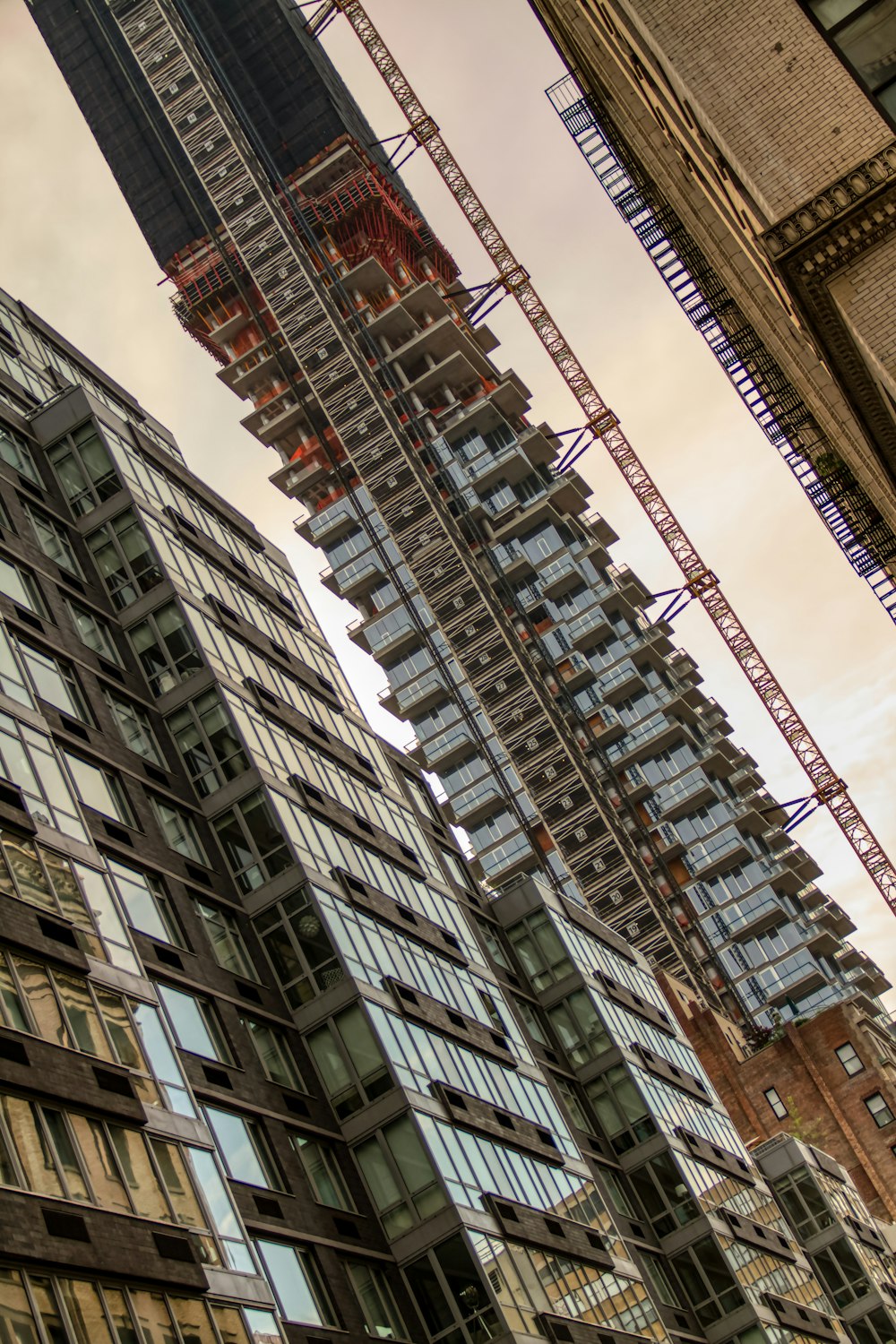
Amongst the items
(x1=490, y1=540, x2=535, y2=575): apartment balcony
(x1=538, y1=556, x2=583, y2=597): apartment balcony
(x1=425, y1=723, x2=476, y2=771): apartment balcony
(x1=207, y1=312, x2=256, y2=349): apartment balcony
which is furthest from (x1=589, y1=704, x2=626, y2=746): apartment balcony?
(x1=207, y1=312, x2=256, y2=349): apartment balcony

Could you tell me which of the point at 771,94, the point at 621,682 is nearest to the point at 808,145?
the point at 771,94

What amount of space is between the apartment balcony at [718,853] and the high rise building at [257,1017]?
65166 millimetres

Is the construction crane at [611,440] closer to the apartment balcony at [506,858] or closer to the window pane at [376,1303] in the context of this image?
the apartment balcony at [506,858]

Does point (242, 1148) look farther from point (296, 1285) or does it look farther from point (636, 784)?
point (636, 784)

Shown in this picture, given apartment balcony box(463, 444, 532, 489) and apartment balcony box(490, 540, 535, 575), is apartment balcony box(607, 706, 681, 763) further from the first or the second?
apartment balcony box(463, 444, 532, 489)

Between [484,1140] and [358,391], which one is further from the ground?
[358,391]

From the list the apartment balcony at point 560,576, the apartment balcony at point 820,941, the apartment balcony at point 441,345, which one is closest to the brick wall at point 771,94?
the apartment balcony at point 820,941

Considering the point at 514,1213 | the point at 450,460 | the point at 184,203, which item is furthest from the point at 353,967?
the point at 184,203

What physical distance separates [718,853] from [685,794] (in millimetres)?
5903

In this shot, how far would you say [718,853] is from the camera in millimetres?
131875

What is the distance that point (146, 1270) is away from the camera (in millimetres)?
28359

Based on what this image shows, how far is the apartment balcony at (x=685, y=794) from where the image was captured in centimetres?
13425

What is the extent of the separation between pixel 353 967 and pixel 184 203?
477 feet

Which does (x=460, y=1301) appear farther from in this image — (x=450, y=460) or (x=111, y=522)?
(x=450, y=460)
